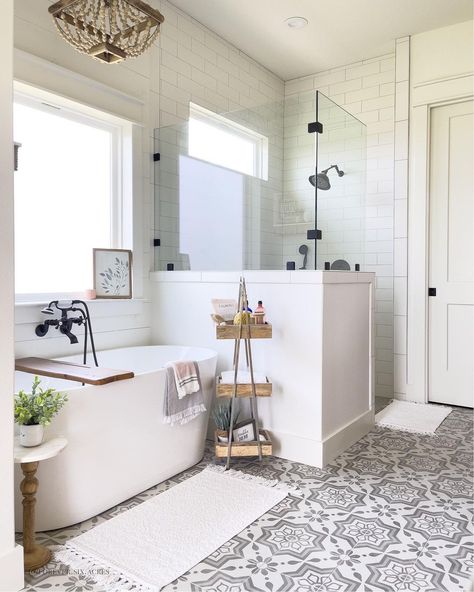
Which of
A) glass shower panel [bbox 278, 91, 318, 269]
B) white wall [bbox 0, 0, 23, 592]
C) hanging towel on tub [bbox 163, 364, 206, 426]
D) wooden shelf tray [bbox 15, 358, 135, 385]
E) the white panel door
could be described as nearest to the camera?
white wall [bbox 0, 0, 23, 592]

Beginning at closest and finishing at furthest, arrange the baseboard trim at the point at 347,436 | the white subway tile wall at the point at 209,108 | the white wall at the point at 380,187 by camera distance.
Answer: the baseboard trim at the point at 347,436 → the white subway tile wall at the point at 209,108 → the white wall at the point at 380,187

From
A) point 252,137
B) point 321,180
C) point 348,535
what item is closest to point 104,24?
point 252,137

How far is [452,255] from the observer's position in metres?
4.05

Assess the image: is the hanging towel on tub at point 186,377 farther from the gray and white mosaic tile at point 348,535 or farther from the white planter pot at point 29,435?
the white planter pot at point 29,435

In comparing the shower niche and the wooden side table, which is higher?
the shower niche

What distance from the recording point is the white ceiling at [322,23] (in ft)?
12.0

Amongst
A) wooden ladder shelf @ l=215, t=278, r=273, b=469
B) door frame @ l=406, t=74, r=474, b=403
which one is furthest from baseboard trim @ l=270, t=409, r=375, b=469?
door frame @ l=406, t=74, r=474, b=403

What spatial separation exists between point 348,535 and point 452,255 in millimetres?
2769

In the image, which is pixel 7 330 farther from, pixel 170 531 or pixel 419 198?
pixel 419 198

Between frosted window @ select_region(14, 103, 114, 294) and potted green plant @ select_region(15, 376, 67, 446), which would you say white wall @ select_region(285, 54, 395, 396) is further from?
potted green plant @ select_region(15, 376, 67, 446)

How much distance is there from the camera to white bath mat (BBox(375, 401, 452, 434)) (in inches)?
138

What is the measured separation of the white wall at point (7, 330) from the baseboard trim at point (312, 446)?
1605 millimetres

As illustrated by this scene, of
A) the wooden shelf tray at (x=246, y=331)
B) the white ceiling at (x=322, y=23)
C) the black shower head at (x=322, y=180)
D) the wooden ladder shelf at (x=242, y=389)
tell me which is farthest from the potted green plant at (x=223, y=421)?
the white ceiling at (x=322, y=23)

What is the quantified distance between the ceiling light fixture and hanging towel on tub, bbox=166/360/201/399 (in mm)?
2909
